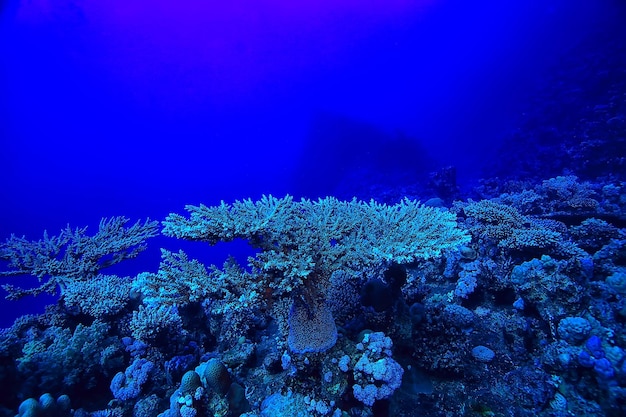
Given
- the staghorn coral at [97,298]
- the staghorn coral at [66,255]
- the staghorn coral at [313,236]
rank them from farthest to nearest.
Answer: the staghorn coral at [66,255] → the staghorn coral at [97,298] → the staghorn coral at [313,236]

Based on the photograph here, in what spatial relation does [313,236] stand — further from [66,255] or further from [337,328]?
[66,255]

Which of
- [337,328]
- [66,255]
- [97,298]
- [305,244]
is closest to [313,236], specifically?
[305,244]

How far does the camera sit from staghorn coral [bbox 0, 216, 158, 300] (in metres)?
5.92

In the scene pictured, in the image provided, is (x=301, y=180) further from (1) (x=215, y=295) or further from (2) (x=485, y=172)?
(1) (x=215, y=295)

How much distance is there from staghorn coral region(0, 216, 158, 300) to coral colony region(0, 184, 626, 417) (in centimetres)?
115

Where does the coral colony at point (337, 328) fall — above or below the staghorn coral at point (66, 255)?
below

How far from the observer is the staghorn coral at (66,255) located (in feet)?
19.4

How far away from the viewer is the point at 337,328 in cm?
362

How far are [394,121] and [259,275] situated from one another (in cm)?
7539

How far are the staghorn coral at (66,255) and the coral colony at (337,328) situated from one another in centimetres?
115

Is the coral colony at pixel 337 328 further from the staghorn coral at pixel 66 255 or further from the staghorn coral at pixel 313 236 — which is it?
the staghorn coral at pixel 66 255

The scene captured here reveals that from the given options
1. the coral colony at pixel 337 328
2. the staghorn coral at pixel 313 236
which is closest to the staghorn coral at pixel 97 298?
the coral colony at pixel 337 328

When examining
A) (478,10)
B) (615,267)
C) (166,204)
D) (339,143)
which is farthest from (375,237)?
(166,204)

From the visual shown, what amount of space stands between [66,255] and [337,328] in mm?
6543
